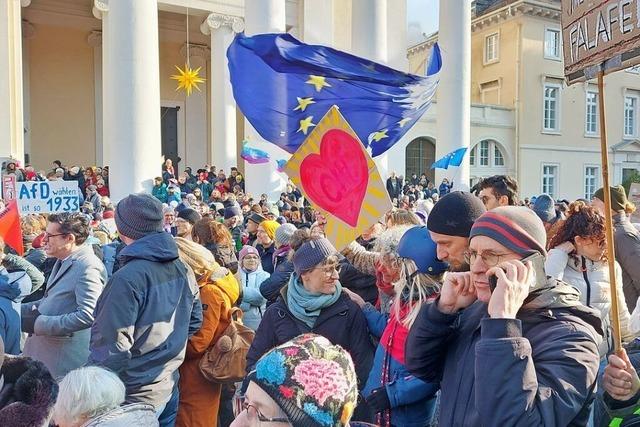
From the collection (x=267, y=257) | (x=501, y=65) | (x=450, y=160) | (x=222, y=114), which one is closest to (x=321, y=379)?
(x=267, y=257)

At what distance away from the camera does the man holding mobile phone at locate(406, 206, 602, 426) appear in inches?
58.6

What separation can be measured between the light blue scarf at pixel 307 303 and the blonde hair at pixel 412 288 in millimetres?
583

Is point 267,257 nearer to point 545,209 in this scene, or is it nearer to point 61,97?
point 545,209

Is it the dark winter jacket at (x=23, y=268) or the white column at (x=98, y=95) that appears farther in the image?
the white column at (x=98, y=95)

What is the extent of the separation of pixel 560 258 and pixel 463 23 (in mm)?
17375

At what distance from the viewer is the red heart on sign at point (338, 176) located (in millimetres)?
3459

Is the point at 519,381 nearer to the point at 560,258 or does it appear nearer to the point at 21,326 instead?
the point at 560,258

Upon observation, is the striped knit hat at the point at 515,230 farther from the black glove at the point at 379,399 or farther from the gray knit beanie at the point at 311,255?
the gray knit beanie at the point at 311,255

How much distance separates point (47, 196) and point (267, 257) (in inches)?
132

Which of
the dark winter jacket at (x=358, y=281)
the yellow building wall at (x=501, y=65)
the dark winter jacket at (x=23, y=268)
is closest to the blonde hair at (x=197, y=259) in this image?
the dark winter jacket at (x=358, y=281)

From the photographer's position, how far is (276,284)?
13.5 ft

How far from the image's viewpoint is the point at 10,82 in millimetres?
15820

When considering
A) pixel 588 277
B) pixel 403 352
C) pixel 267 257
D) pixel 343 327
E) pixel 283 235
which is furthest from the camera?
pixel 267 257

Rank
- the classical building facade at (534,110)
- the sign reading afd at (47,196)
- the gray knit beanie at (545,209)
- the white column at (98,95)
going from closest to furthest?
1. the gray knit beanie at (545,209)
2. the sign reading afd at (47,196)
3. the white column at (98,95)
4. the classical building facade at (534,110)
